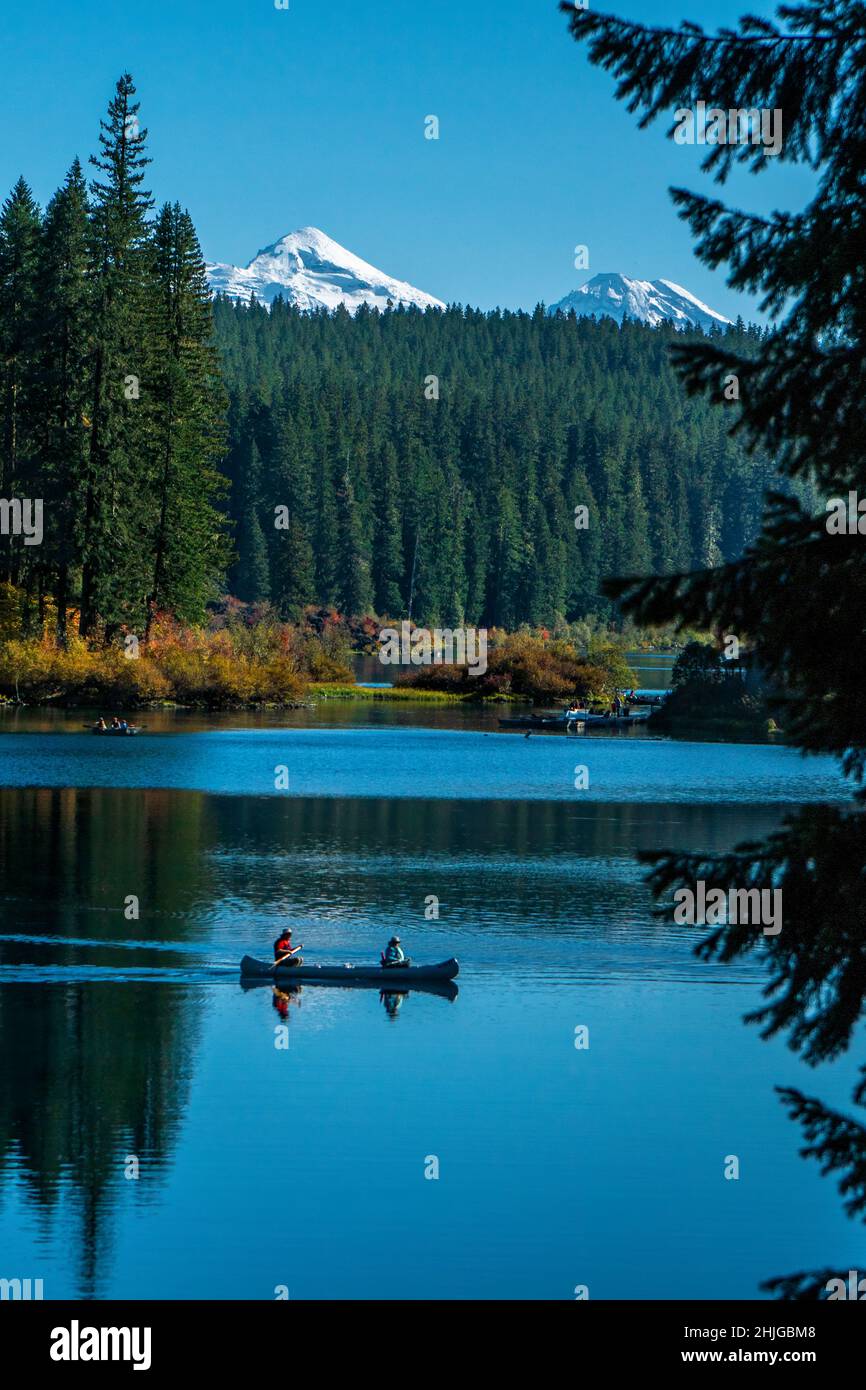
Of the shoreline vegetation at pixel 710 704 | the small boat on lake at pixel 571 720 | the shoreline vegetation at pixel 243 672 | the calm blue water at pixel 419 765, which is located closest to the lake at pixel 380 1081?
the calm blue water at pixel 419 765

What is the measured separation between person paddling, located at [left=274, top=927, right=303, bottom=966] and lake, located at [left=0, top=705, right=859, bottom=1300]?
2.28 feet

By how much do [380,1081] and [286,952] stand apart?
5756 millimetres

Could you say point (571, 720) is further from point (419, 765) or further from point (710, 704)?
point (419, 765)

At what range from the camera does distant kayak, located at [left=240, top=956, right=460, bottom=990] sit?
27.1 m

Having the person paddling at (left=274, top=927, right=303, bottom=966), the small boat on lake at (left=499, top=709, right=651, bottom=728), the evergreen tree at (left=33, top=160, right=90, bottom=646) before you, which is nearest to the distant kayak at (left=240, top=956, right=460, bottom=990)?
the person paddling at (left=274, top=927, right=303, bottom=966)

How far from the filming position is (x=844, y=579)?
30.4ft

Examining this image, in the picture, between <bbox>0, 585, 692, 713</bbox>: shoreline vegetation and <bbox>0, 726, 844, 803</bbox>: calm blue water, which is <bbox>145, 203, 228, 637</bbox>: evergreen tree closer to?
<bbox>0, 585, 692, 713</bbox>: shoreline vegetation

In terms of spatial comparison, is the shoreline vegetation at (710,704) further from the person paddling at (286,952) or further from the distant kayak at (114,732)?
the person paddling at (286,952)

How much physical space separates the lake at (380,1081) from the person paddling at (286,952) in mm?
694

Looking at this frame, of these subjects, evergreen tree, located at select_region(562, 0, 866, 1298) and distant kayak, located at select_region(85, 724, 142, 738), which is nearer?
evergreen tree, located at select_region(562, 0, 866, 1298)

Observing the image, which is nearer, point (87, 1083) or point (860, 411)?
point (860, 411)

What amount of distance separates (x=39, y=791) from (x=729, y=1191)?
35.2m
